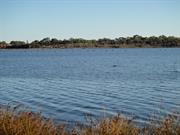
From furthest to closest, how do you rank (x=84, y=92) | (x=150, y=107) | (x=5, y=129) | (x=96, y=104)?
(x=84, y=92) < (x=96, y=104) < (x=150, y=107) < (x=5, y=129)

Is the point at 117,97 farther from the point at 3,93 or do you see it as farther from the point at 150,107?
the point at 3,93

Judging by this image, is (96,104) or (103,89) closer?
(96,104)

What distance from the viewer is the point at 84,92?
30406 mm

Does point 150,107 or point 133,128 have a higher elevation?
point 133,128

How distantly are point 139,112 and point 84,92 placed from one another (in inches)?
383

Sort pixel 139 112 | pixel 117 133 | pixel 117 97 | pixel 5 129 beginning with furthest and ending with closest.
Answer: pixel 117 97 < pixel 139 112 < pixel 5 129 < pixel 117 133

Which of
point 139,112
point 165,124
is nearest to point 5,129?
point 165,124

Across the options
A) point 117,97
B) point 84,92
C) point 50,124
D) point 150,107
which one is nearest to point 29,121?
point 50,124

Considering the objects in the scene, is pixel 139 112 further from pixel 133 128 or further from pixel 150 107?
pixel 133 128

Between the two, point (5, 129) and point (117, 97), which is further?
point (117, 97)

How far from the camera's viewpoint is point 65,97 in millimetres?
27625

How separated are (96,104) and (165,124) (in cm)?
1416

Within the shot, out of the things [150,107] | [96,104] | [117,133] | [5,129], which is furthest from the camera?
[96,104]

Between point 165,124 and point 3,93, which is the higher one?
point 165,124
